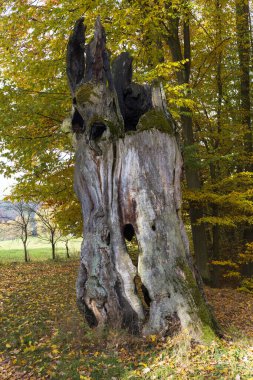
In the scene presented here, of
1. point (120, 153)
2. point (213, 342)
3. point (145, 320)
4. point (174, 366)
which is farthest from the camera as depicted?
point (120, 153)

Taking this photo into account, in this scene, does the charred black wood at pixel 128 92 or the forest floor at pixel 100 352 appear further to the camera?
the charred black wood at pixel 128 92

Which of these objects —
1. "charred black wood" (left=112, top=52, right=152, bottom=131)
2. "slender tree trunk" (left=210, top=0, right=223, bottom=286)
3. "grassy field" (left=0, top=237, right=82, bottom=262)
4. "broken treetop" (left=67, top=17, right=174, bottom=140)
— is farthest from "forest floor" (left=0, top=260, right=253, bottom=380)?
"grassy field" (left=0, top=237, right=82, bottom=262)

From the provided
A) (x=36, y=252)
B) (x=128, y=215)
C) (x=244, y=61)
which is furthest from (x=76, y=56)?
(x=36, y=252)

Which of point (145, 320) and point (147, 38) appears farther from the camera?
point (147, 38)

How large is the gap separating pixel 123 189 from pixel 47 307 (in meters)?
3.72

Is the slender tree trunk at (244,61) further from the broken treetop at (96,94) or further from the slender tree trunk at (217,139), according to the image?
the broken treetop at (96,94)

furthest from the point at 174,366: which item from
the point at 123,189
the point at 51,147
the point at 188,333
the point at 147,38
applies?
the point at 147,38

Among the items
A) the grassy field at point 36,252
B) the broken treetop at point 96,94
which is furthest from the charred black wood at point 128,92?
the grassy field at point 36,252

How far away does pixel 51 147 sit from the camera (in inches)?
446

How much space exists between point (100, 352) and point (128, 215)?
233 cm

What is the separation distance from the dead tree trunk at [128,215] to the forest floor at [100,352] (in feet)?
1.20

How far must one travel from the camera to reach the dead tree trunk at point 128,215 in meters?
6.07

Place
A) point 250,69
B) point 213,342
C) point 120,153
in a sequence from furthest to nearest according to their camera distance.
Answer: point 250,69, point 120,153, point 213,342

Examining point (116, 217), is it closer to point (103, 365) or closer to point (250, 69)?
point (103, 365)
